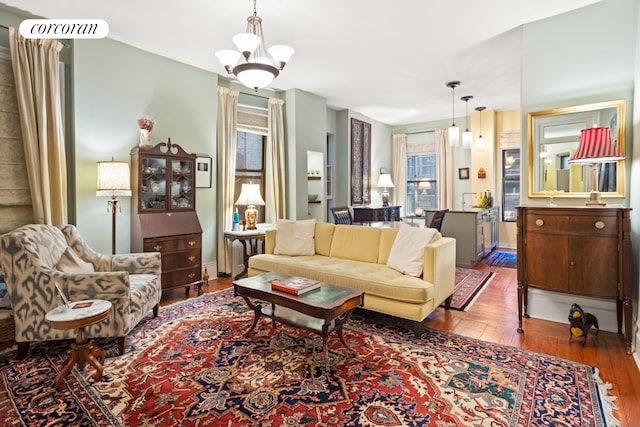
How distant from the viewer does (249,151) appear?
5516 mm

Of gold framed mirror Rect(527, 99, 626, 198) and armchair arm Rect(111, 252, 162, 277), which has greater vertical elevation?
gold framed mirror Rect(527, 99, 626, 198)

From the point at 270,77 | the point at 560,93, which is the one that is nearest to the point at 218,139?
the point at 270,77

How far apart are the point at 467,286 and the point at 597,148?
227cm

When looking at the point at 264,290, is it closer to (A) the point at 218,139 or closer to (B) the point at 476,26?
(A) the point at 218,139

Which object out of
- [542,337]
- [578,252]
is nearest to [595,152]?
[578,252]

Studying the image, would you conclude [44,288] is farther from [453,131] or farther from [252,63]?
[453,131]

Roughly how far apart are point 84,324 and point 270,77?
7.29ft

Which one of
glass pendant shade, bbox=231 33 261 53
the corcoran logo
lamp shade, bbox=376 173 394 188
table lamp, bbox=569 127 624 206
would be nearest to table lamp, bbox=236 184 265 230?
glass pendant shade, bbox=231 33 261 53

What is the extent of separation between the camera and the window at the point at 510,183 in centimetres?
723

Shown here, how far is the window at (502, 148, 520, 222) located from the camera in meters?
7.23

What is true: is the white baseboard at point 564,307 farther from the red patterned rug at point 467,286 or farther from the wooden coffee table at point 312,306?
the wooden coffee table at point 312,306

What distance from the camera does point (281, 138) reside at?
5.64 m

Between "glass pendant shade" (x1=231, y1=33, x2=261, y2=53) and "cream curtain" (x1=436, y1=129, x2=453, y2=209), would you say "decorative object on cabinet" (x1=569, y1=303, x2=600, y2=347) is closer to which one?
"glass pendant shade" (x1=231, y1=33, x2=261, y2=53)

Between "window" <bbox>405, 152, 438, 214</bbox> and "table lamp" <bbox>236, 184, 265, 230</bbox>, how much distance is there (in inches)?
197
